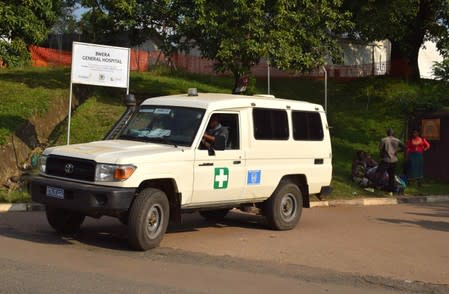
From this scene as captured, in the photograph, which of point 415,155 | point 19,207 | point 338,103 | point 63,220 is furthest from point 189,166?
point 338,103

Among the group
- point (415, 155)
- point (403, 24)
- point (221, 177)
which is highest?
point (403, 24)

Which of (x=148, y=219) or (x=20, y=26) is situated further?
(x=20, y=26)

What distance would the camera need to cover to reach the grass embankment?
18922 mm

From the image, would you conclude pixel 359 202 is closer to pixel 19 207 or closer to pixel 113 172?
pixel 19 207

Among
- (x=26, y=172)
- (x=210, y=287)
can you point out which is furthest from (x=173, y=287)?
(x=26, y=172)

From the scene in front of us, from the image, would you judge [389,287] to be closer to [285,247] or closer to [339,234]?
[285,247]

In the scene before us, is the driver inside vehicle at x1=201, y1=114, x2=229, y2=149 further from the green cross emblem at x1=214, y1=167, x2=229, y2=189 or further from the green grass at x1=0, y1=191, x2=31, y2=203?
the green grass at x1=0, y1=191, x2=31, y2=203

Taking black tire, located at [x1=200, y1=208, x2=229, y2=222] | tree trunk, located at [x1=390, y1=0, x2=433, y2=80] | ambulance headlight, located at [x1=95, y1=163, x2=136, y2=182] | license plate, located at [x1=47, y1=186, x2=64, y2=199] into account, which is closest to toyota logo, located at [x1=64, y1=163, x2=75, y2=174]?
license plate, located at [x1=47, y1=186, x2=64, y2=199]

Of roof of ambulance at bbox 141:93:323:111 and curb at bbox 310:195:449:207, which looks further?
curb at bbox 310:195:449:207

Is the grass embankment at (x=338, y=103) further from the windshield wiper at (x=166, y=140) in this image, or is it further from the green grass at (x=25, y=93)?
the windshield wiper at (x=166, y=140)

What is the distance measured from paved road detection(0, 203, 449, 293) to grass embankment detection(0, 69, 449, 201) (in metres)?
5.48

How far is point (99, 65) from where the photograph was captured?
15.3 metres

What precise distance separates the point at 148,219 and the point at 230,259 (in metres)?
1.23

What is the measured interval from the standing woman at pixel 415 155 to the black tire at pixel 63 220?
1211cm
